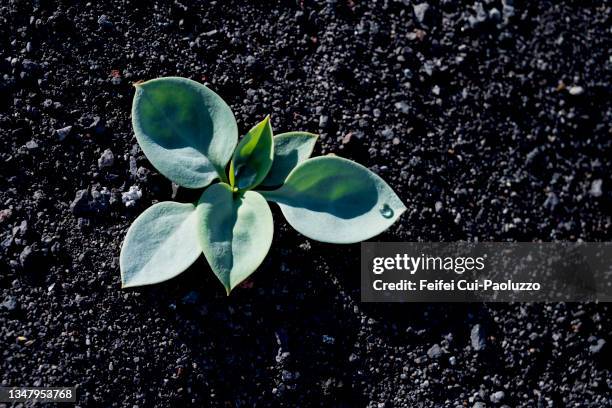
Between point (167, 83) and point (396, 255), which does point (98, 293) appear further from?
point (396, 255)

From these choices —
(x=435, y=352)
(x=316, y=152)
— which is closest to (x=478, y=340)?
(x=435, y=352)

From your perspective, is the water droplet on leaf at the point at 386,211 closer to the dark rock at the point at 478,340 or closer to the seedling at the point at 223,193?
the seedling at the point at 223,193

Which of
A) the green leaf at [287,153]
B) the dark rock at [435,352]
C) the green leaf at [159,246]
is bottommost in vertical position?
the dark rock at [435,352]

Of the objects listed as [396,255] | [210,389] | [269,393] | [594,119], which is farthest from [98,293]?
[594,119]

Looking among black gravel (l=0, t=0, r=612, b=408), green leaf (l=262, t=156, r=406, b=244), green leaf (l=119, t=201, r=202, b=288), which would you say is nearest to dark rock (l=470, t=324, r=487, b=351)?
black gravel (l=0, t=0, r=612, b=408)

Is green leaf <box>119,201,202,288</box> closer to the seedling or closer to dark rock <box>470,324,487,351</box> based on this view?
the seedling

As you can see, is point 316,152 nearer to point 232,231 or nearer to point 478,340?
point 232,231

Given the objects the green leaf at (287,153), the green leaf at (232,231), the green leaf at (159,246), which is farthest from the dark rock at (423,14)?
the green leaf at (159,246)
